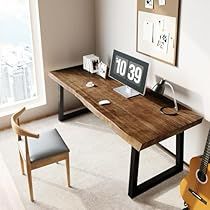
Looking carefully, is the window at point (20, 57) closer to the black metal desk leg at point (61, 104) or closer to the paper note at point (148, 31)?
the black metal desk leg at point (61, 104)

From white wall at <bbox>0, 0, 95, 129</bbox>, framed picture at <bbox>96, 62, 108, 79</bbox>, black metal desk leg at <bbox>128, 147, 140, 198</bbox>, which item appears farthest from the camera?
white wall at <bbox>0, 0, 95, 129</bbox>

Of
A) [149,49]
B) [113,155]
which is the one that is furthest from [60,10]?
[113,155]

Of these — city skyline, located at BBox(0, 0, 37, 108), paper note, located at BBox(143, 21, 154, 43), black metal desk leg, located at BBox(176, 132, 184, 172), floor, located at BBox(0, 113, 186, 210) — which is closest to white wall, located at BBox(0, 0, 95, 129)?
city skyline, located at BBox(0, 0, 37, 108)

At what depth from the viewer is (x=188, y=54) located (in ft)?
8.37

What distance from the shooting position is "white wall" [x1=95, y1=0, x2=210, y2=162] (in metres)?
2.40

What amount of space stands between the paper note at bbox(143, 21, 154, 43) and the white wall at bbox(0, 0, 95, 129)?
3.10ft

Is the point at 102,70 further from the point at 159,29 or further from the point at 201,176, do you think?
the point at 201,176

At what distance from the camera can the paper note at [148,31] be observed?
2840mm

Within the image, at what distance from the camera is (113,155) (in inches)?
120

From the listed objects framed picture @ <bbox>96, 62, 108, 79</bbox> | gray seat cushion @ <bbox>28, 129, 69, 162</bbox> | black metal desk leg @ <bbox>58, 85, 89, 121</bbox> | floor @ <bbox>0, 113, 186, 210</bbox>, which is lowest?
floor @ <bbox>0, 113, 186, 210</bbox>

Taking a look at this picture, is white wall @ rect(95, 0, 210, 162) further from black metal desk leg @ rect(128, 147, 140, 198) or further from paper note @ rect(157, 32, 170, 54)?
black metal desk leg @ rect(128, 147, 140, 198)

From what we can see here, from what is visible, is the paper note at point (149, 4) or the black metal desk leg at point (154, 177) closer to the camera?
the black metal desk leg at point (154, 177)

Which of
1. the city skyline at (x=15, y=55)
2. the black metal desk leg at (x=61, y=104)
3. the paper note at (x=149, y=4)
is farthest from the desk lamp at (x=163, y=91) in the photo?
the city skyline at (x=15, y=55)

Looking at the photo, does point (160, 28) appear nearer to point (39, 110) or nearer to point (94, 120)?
point (94, 120)
